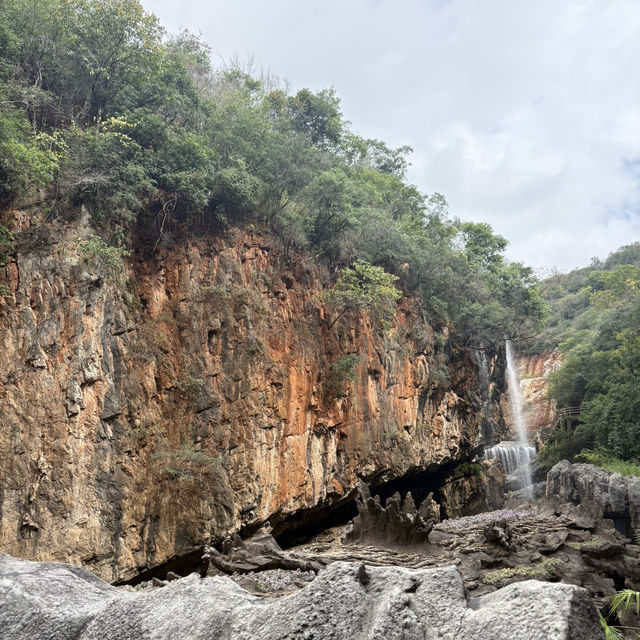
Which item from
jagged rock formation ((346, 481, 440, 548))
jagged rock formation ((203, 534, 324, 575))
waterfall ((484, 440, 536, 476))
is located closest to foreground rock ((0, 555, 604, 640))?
jagged rock formation ((203, 534, 324, 575))

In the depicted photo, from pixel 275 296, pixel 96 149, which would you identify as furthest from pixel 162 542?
pixel 96 149

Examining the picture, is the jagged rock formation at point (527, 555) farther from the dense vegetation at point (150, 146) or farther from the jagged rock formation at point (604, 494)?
the dense vegetation at point (150, 146)

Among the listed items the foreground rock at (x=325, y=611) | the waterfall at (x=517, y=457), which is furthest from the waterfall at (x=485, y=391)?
the foreground rock at (x=325, y=611)

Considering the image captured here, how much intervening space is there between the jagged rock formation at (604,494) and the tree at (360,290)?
722cm

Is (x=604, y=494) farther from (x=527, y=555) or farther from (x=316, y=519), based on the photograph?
(x=316, y=519)

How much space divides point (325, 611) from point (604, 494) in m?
16.0

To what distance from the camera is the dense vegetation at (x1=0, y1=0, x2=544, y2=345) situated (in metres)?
11.7

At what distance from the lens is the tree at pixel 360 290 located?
16.8 m

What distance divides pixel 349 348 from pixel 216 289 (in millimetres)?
5251

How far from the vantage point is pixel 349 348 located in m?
17.6

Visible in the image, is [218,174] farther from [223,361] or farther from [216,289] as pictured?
[223,361]

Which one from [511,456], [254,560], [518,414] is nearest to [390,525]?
[254,560]

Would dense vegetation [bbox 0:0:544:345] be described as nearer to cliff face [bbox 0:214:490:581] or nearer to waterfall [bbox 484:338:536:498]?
cliff face [bbox 0:214:490:581]

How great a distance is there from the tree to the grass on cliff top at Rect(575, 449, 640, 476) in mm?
9320
